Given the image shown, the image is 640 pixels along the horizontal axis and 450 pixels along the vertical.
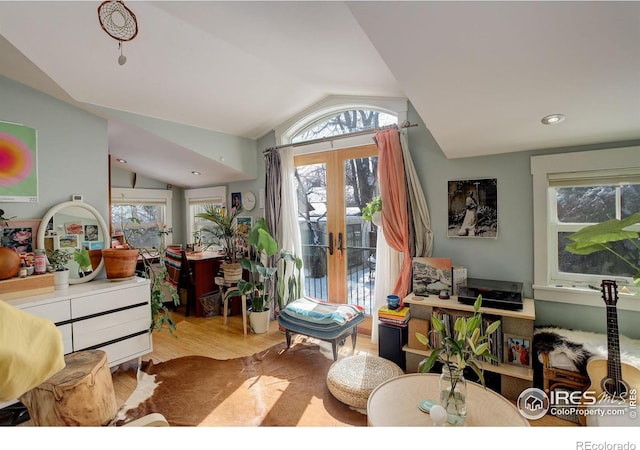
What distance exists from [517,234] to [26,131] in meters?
3.94

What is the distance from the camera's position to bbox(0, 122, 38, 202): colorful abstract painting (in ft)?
7.33

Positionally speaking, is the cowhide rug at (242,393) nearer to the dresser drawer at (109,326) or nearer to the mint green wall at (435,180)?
the dresser drawer at (109,326)

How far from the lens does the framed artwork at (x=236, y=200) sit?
164 inches

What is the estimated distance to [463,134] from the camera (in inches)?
79.8

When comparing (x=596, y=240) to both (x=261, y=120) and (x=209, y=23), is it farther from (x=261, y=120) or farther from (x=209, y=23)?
(x=261, y=120)

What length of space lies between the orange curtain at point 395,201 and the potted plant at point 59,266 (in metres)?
2.63

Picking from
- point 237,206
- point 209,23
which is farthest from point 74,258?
point 209,23

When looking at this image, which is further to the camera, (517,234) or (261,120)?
(261,120)

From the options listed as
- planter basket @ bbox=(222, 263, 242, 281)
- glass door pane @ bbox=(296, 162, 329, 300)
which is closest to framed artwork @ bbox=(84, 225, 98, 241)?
planter basket @ bbox=(222, 263, 242, 281)

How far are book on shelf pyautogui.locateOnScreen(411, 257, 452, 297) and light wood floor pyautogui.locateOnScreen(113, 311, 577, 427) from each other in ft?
2.66

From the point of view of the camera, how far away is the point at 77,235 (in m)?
2.63

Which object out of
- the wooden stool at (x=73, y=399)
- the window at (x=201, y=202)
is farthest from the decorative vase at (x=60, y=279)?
the window at (x=201, y=202)

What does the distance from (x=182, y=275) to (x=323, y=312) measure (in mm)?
2284

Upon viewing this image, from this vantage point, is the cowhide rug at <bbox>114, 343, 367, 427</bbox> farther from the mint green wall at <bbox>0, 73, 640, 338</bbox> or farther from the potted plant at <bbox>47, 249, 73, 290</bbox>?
the mint green wall at <bbox>0, 73, 640, 338</bbox>
